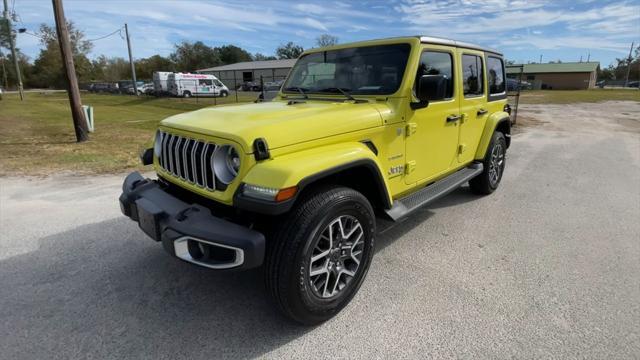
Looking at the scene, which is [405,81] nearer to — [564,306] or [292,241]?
[292,241]

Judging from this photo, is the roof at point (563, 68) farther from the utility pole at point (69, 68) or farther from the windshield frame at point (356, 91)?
the windshield frame at point (356, 91)

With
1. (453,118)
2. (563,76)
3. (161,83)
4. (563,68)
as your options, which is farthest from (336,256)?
(563,68)

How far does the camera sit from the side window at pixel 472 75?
14.1 ft

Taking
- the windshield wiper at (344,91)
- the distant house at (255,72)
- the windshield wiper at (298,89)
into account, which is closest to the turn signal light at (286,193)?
the windshield wiper at (344,91)

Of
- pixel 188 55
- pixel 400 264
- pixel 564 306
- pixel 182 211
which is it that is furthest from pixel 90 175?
pixel 188 55

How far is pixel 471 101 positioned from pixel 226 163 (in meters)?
3.19

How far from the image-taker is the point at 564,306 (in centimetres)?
281

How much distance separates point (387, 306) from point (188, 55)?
8951 cm

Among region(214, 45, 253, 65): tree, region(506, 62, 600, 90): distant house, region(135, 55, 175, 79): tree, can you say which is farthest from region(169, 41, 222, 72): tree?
region(506, 62, 600, 90): distant house

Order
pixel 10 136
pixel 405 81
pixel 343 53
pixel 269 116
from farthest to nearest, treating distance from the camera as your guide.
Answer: pixel 10 136 → pixel 343 53 → pixel 405 81 → pixel 269 116

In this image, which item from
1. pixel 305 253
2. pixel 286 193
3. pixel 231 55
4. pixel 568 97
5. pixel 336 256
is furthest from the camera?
pixel 231 55

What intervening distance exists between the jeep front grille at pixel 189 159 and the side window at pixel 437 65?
6.52ft

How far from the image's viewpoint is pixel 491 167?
5.30m

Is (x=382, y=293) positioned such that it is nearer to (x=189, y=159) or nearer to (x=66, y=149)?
(x=189, y=159)
